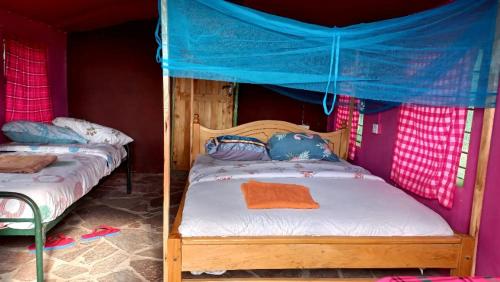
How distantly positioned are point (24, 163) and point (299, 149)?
2.32m

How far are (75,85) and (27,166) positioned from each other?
2421mm

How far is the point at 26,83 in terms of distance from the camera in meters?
3.74

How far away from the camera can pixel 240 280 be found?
193 centimetres

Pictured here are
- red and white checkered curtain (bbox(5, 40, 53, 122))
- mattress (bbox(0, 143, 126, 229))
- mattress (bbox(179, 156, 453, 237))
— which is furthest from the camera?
red and white checkered curtain (bbox(5, 40, 53, 122))

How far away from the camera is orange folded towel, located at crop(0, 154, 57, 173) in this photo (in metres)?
2.58

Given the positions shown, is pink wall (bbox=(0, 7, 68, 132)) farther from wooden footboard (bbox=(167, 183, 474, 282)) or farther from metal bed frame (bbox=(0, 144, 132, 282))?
wooden footboard (bbox=(167, 183, 474, 282))

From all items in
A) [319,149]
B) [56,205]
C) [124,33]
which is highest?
[124,33]

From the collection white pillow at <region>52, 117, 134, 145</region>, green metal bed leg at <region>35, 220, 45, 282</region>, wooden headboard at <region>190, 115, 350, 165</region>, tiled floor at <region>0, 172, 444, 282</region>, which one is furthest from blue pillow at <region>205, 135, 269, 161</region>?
green metal bed leg at <region>35, 220, 45, 282</region>

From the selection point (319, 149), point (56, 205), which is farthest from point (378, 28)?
point (56, 205)

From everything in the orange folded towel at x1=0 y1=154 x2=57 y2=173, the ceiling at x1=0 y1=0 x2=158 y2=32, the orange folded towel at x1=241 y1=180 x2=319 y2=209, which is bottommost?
the orange folded towel at x1=241 y1=180 x2=319 y2=209

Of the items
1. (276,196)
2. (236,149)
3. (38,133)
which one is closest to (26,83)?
(38,133)

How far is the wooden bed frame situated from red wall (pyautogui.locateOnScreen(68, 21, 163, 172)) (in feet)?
10.4

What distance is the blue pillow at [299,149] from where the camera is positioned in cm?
353

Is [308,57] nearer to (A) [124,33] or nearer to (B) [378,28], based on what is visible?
(B) [378,28]
